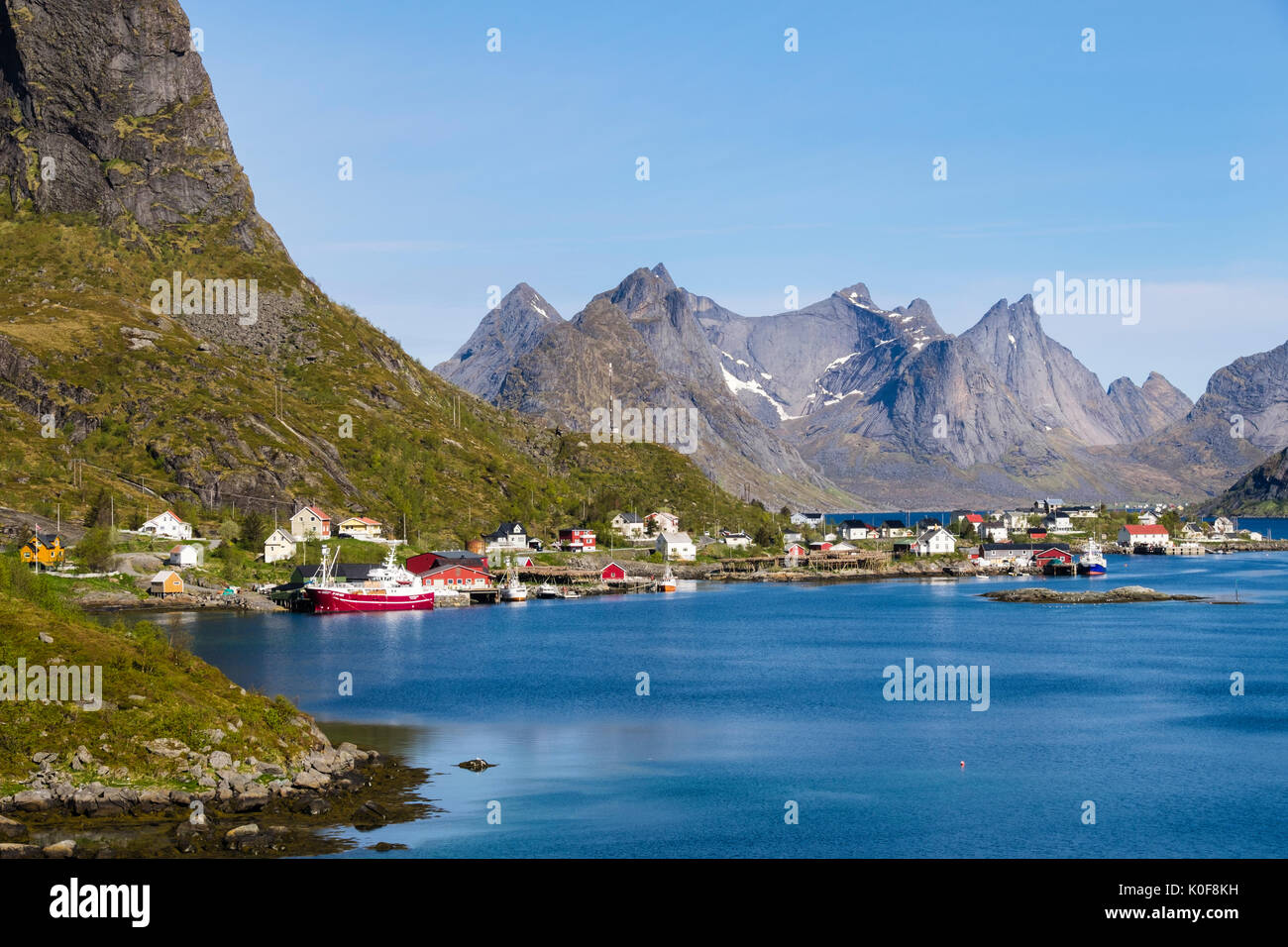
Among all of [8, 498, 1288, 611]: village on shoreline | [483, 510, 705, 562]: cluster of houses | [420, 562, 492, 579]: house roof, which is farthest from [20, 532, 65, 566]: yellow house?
[483, 510, 705, 562]: cluster of houses

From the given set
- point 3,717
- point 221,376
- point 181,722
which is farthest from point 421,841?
point 221,376

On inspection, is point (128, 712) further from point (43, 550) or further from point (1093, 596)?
point (1093, 596)

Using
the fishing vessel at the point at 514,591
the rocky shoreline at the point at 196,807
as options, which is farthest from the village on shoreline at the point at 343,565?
the rocky shoreline at the point at 196,807

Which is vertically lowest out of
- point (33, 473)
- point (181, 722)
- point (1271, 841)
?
point (1271, 841)

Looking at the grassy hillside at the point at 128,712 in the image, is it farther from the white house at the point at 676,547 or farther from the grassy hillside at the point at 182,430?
the white house at the point at 676,547

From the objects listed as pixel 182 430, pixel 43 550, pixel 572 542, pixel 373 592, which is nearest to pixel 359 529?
pixel 182 430
